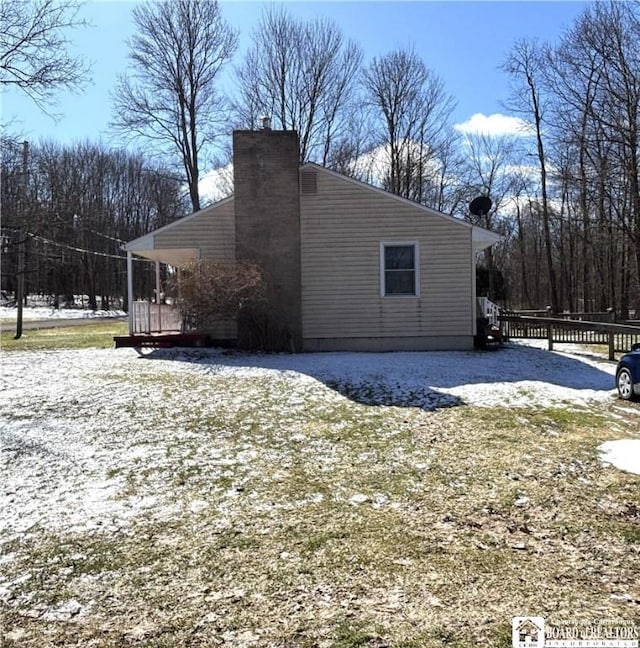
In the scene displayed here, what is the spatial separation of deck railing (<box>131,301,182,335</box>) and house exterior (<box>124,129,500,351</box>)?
0.62 m

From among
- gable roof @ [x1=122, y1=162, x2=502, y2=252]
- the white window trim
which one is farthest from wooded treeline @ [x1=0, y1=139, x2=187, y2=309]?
the white window trim

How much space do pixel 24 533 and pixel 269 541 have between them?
5.60ft

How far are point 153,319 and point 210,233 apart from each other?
126 inches

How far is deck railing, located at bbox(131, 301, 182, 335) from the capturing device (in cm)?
1427

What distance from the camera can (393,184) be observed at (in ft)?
103

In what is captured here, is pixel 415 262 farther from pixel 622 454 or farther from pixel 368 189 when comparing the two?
pixel 622 454

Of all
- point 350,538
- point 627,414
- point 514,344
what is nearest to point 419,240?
point 514,344

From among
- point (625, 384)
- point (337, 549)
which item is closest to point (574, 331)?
point (625, 384)

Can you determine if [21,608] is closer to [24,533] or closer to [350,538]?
[24,533]

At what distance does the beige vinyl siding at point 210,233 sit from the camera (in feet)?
46.2

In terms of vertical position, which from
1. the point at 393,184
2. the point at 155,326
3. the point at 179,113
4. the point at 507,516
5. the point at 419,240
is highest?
the point at 179,113

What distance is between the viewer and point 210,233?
46.2 ft

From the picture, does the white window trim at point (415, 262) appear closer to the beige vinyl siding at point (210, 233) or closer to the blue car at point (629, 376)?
the beige vinyl siding at point (210, 233)

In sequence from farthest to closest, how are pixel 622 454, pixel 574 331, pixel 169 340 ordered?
1. pixel 574 331
2. pixel 169 340
3. pixel 622 454
